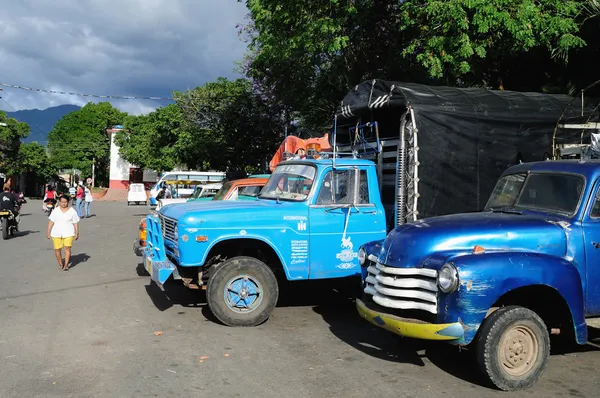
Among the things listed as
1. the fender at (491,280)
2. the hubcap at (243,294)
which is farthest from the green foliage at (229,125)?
the fender at (491,280)

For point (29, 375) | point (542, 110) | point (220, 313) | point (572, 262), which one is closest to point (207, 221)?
point (220, 313)

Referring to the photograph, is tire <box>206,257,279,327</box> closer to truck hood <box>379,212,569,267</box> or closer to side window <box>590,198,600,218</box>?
truck hood <box>379,212,569,267</box>

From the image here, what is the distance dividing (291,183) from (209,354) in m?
2.77

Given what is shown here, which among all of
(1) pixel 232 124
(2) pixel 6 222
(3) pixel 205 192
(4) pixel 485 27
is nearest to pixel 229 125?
(1) pixel 232 124

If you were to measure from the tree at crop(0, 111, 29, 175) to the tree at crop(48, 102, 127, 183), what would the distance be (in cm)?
1370

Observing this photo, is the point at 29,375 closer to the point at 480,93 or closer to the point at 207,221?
the point at 207,221

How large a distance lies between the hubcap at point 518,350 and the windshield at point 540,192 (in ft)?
4.57

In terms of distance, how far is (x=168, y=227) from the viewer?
293 inches

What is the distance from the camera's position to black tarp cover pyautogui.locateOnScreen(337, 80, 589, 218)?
7199 mm

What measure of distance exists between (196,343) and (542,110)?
587cm

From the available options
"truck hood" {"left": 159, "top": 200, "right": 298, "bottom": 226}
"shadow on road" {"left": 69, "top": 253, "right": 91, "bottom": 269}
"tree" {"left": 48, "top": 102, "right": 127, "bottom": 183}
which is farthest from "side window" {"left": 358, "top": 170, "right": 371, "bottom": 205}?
"tree" {"left": 48, "top": 102, "right": 127, "bottom": 183}

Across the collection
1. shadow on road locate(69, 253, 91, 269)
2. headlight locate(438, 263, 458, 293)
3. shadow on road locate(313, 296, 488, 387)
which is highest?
headlight locate(438, 263, 458, 293)

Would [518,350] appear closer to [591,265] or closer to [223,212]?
[591,265]

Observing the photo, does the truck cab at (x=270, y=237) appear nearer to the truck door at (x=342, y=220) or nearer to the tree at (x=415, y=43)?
the truck door at (x=342, y=220)
